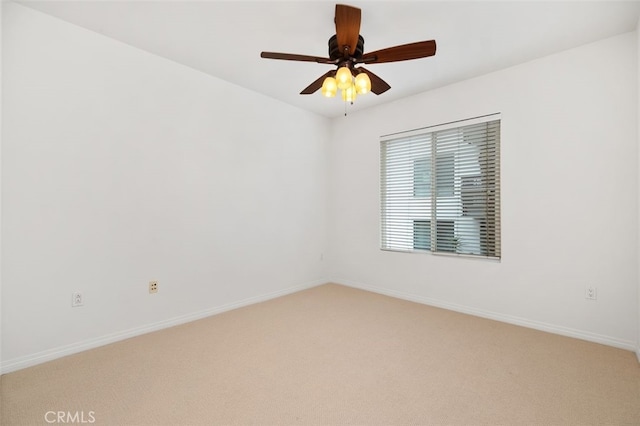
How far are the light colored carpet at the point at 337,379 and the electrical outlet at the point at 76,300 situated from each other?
0.38 m

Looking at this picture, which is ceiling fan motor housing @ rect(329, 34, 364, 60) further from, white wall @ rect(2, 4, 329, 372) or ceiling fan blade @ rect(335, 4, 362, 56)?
white wall @ rect(2, 4, 329, 372)

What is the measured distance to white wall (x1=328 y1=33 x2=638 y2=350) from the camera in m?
2.47

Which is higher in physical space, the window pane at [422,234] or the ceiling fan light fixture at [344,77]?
the ceiling fan light fixture at [344,77]

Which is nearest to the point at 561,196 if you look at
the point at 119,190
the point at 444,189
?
the point at 444,189

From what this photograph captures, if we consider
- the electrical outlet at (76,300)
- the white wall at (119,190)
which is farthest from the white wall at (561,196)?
the electrical outlet at (76,300)

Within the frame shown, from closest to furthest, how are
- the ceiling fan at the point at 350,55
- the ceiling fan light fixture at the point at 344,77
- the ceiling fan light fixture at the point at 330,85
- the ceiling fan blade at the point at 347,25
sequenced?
the ceiling fan blade at the point at 347,25
the ceiling fan at the point at 350,55
the ceiling fan light fixture at the point at 344,77
the ceiling fan light fixture at the point at 330,85

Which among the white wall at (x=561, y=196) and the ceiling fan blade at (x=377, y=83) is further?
the white wall at (x=561, y=196)

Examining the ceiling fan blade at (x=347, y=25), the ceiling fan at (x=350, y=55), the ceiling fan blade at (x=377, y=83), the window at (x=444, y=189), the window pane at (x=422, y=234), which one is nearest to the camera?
the ceiling fan blade at (x=347, y=25)

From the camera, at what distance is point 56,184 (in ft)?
7.48

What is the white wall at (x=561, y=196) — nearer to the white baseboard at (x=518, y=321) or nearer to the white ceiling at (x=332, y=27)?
the white baseboard at (x=518, y=321)

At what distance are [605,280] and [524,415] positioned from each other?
1663mm

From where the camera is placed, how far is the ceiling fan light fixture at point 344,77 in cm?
205

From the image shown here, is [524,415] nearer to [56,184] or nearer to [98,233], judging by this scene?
[98,233]

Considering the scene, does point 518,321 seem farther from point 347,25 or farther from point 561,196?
point 347,25
